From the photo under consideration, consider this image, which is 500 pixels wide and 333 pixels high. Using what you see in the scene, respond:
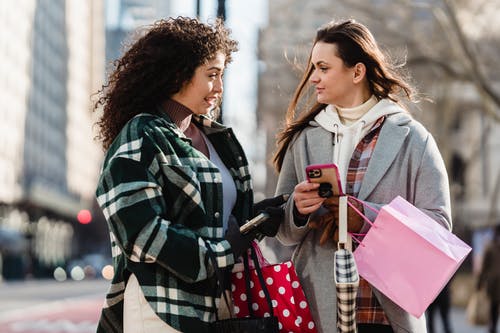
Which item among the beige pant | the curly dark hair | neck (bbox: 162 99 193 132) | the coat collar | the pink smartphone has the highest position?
the curly dark hair

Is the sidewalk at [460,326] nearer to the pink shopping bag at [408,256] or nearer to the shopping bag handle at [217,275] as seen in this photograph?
the pink shopping bag at [408,256]

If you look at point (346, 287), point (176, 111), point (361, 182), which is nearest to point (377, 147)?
point (361, 182)

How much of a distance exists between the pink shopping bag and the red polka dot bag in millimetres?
278

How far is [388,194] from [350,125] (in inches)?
15.3

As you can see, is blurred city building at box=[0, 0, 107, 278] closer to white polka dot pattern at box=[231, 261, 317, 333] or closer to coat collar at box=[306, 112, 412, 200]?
coat collar at box=[306, 112, 412, 200]

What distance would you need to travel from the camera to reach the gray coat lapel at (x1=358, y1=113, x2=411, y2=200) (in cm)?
421

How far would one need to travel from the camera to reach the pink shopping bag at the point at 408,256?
391cm

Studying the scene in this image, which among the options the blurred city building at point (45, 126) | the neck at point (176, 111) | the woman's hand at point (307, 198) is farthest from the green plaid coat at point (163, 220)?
the blurred city building at point (45, 126)

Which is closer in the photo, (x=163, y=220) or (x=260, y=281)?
(x=163, y=220)

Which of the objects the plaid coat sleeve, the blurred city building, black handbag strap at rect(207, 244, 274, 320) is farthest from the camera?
the blurred city building

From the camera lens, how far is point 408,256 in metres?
3.95

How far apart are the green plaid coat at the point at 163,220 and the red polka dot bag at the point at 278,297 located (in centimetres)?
15

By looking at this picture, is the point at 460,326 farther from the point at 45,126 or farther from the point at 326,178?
the point at 45,126

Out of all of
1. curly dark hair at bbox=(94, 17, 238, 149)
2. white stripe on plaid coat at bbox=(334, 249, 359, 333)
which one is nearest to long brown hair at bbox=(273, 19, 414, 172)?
curly dark hair at bbox=(94, 17, 238, 149)
